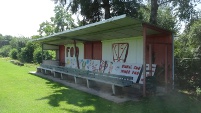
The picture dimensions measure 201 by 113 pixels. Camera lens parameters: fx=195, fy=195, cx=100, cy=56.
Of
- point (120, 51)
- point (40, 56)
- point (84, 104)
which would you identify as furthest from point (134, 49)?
point (40, 56)

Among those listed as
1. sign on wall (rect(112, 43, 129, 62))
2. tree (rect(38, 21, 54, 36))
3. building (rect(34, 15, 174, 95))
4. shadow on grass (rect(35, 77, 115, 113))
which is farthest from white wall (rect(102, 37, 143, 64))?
tree (rect(38, 21, 54, 36))

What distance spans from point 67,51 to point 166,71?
1003 centimetres

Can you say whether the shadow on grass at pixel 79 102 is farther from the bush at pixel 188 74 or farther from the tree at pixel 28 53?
the tree at pixel 28 53

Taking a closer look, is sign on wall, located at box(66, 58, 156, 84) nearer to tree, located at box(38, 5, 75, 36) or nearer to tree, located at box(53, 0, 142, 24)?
tree, located at box(53, 0, 142, 24)

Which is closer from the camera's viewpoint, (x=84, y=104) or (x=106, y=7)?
(x=84, y=104)

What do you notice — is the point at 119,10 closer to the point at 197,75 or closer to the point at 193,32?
the point at 193,32

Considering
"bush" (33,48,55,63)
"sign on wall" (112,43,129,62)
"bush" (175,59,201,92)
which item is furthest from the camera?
"bush" (33,48,55,63)

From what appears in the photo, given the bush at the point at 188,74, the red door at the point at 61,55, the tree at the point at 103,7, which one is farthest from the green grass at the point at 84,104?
the red door at the point at 61,55

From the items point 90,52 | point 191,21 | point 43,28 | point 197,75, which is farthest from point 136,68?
point 43,28

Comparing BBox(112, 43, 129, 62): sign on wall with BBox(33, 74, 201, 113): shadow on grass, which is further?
BBox(112, 43, 129, 62): sign on wall

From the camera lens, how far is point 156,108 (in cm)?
580

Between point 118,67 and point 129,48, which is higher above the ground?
point 129,48

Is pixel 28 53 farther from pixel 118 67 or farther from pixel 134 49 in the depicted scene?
pixel 134 49

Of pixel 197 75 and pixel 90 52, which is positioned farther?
pixel 90 52
